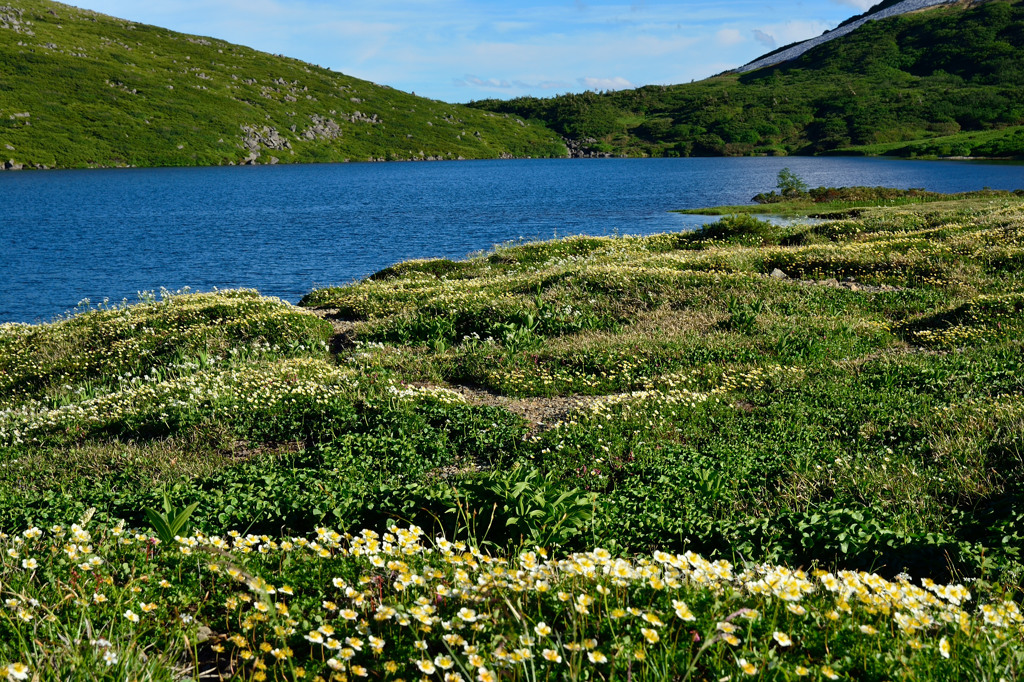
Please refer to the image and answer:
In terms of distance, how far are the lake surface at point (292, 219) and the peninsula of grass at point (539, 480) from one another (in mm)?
23527

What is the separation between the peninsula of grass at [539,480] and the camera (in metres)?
4.18

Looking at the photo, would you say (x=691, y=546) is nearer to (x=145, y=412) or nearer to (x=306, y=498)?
(x=306, y=498)

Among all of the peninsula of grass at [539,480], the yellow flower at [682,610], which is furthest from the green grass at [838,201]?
the yellow flower at [682,610]

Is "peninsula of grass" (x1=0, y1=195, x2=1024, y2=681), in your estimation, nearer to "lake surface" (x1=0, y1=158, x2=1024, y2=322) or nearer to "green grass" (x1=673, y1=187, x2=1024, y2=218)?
"lake surface" (x1=0, y1=158, x2=1024, y2=322)

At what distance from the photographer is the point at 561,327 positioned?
18.1 meters

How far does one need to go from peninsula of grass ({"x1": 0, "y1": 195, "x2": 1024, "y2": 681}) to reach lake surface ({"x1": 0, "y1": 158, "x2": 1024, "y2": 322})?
23.5 metres

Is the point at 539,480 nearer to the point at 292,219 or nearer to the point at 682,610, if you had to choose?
the point at 682,610

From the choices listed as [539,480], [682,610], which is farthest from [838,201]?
[682,610]

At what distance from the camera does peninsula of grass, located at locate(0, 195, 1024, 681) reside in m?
4.18

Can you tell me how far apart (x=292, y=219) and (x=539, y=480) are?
7165 centimetres

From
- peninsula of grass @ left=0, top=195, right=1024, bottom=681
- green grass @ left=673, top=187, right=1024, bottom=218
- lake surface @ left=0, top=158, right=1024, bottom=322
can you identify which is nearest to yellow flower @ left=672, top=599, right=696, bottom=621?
peninsula of grass @ left=0, top=195, right=1024, bottom=681

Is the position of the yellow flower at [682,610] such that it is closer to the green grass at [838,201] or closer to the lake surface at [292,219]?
the lake surface at [292,219]

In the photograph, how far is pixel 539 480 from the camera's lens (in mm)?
8258

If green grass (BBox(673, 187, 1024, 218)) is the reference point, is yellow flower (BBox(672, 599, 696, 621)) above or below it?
below
